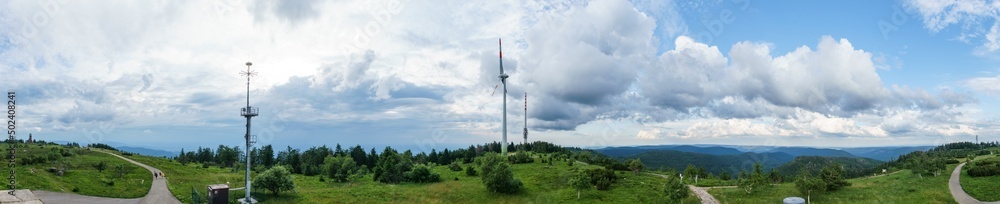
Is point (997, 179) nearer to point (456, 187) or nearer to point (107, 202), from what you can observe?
point (456, 187)

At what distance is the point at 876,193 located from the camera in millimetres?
68312

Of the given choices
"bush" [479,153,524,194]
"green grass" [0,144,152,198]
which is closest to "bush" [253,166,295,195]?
"green grass" [0,144,152,198]

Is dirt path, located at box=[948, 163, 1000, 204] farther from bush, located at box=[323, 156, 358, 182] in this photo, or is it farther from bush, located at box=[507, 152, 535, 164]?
bush, located at box=[323, 156, 358, 182]

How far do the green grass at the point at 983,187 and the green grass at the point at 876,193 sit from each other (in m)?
2.29

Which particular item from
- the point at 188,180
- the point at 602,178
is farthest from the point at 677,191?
the point at 188,180

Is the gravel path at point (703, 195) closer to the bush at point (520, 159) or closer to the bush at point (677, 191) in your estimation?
the bush at point (677, 191)

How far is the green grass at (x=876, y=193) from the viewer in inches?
2544

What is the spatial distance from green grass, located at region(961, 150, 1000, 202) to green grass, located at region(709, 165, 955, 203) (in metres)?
2.29

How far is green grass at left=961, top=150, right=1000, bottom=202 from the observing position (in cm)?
6438

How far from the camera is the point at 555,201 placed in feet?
245

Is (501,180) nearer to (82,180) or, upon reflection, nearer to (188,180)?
(188,180)

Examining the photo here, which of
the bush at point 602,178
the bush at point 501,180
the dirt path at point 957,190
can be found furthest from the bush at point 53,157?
the dirt path at point 957,190

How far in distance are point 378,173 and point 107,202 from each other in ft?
145

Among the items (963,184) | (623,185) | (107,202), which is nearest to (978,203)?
(963,184)
